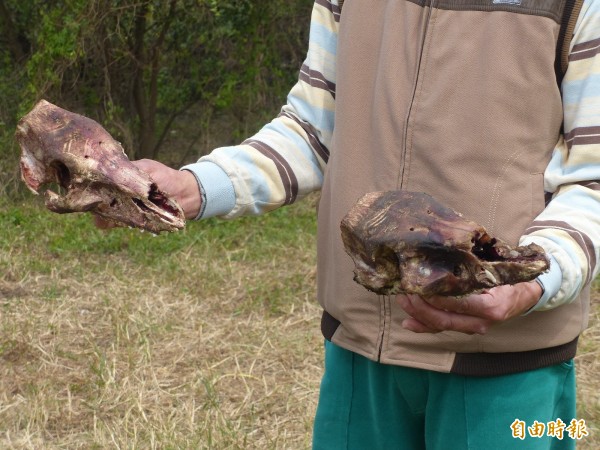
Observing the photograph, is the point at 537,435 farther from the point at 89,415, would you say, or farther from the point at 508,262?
the point at 89,415

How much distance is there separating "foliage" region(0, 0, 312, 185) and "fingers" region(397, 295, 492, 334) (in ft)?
15.1

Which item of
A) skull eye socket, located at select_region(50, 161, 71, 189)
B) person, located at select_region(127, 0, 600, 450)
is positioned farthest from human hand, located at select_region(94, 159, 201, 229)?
skull eye socket, located at select_region(50, 161, 71, 189)

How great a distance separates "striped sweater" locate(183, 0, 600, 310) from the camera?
1496 millimetres

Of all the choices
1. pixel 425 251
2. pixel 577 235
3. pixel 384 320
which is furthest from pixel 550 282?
pixel 384 320

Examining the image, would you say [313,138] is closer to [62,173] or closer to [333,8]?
[333,8]

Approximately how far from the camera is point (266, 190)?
1749 mm

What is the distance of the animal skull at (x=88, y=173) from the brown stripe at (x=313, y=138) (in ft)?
1.15

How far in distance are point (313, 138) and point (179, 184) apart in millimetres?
324

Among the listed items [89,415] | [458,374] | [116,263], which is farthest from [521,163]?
[116,263]

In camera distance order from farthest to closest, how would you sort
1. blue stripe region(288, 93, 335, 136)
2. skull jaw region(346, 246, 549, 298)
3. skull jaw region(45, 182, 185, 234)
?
blue stripe region(288, 93, 335, 136) → skull jaw region(45, 182, 185, 234) → skull jaw region(346, 246, 549, 298)

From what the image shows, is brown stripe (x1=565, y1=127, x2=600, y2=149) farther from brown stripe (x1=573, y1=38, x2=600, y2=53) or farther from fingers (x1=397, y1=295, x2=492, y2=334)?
fingers (x1=397, y1=295, x2=492, y2=334)

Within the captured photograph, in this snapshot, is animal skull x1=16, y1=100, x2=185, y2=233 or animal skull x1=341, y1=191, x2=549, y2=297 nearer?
animal skull x1=341, y1=191, x2=549, y2=297

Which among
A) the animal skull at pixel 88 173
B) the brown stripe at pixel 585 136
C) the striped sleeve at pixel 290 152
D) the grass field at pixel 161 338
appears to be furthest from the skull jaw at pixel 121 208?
the grass field at pixel 161 338

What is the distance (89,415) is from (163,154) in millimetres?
3991
